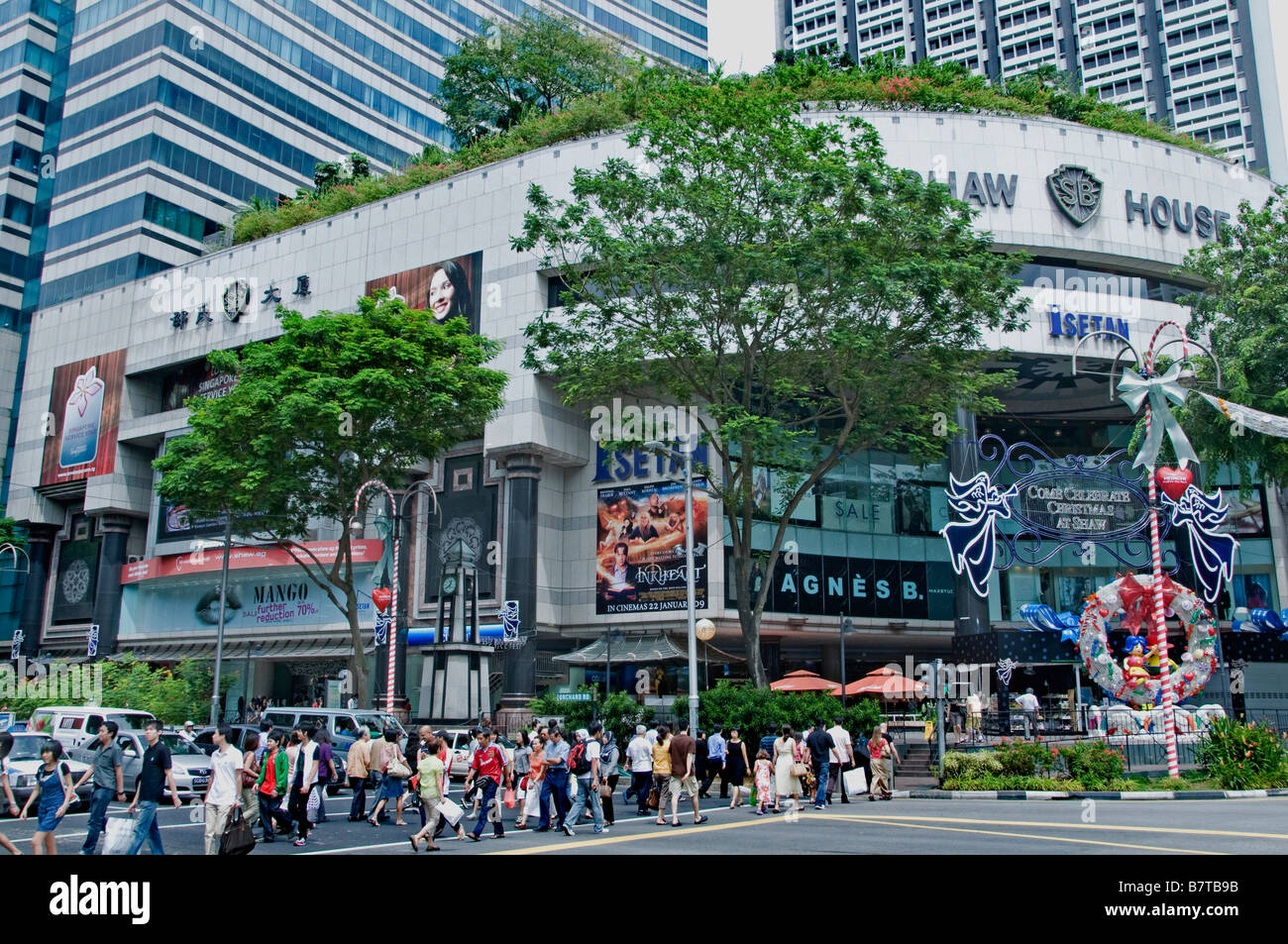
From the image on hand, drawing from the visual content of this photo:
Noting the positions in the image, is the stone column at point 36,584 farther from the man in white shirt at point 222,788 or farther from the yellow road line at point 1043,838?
the yellow road line at point 1043,838

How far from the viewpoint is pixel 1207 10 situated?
328 ft

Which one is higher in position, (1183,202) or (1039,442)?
(1183,202)

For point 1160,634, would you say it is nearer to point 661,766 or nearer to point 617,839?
point 661,766

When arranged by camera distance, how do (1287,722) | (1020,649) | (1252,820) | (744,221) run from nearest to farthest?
1. (1252,820)
2. (744,221)
3. (1287,722)
4. (1020,649)

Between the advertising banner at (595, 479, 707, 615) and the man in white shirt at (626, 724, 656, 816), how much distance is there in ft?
63.2

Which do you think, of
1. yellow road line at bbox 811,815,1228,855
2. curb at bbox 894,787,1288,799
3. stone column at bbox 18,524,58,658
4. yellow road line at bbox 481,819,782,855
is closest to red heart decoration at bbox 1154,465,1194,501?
curb at bbox 894,787,1288,799

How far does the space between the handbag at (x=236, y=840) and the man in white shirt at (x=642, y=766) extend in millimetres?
9521

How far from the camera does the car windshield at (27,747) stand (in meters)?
20.9

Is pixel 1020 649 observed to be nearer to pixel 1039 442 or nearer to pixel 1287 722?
pixel 1287 722

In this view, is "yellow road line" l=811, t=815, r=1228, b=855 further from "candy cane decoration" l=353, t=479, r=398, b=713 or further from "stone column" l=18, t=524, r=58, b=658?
"stone column" l=18, t=524, r=58, b=658

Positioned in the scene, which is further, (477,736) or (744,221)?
(744,221)

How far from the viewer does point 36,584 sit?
58.8 metres
